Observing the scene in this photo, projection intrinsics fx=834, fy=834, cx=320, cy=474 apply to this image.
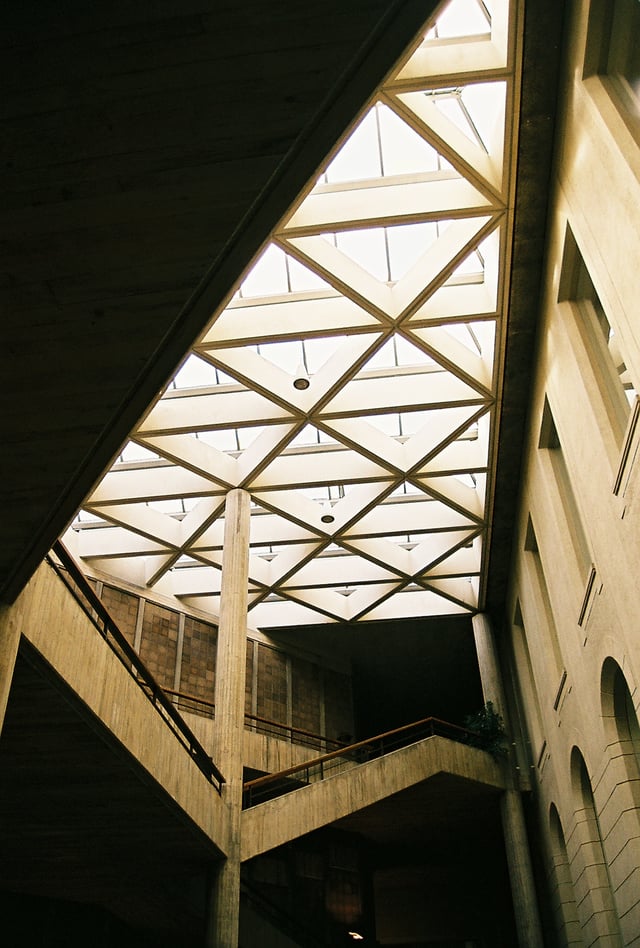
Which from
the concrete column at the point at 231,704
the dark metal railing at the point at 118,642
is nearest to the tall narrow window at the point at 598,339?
the dark metal railing at the point at 118,642

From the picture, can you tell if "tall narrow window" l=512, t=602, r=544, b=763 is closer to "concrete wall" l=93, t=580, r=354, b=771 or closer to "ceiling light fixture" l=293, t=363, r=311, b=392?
"concrete wall" l=93, t=580, r=354, b=771

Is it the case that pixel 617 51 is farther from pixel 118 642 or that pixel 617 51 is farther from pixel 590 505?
pixel 118 642

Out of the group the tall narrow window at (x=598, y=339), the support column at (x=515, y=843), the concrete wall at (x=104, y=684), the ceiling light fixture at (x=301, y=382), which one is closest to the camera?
the concrete wall at (x=104, y=684)

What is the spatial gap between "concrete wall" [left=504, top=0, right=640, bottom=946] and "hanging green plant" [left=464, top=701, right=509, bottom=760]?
153 inches

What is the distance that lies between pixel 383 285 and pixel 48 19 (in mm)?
12302

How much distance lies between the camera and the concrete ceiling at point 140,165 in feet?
14.4

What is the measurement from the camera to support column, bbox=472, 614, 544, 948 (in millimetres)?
20220

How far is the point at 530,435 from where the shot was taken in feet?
58.6

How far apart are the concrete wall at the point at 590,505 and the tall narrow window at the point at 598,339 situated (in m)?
0.03

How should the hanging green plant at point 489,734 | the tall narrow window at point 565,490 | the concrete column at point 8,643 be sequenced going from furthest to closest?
the hanging green plant at point 489,734 → the tall narrow window at point 565,490 → the concrete column at point 8,643

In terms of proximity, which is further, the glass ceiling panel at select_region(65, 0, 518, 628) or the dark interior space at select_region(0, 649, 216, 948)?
the glass ceiling panel at select_region(65, 0, 518, 628)

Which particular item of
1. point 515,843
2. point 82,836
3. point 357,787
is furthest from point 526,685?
point 82,836

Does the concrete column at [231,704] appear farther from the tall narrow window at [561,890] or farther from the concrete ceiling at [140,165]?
the concrete ceiling at [140,165]

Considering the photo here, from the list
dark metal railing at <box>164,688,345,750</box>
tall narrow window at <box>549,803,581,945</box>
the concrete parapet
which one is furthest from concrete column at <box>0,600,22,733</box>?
tall narrow window at <box>549,803,581,945</box>
